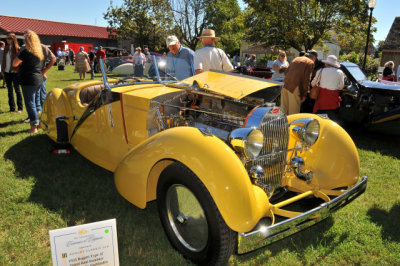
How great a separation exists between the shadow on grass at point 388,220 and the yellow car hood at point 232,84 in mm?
1795

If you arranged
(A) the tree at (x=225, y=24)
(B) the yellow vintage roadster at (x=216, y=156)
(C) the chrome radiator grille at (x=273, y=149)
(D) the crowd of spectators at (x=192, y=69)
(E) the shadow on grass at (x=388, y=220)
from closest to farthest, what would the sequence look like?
(B) the yellow vintage roadster at (x=216, y=156), (C) the chrome radiator grille at (x=273, y=149), (E) the shadow on grass at (x=388, y=220), (D) the crowd of spectators at (x=192, y=69), (A) the tree at (x=225, y=24)

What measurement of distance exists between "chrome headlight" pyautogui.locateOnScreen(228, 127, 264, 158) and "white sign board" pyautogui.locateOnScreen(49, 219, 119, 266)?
104cm

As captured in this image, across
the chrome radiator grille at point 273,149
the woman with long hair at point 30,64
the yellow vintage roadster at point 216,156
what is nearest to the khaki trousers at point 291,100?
the yellow vintage roadster at point 216,156

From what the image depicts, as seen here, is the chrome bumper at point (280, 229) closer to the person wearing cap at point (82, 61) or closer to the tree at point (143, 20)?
the person wearing cap at point (82, 61)

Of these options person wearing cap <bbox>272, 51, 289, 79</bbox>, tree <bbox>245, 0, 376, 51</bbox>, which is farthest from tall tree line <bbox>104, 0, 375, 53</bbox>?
person wearing cap <bbox>272, 51, 289, 79</bbox>

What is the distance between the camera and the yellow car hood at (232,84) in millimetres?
2756

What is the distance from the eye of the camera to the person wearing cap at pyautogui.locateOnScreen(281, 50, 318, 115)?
580 centimetres

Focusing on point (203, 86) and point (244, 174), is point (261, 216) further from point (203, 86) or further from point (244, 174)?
point (203, 86)

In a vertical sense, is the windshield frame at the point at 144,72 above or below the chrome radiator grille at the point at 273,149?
above

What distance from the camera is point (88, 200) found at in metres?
3.31

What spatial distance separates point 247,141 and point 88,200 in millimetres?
2053

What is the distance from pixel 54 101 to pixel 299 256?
404cm

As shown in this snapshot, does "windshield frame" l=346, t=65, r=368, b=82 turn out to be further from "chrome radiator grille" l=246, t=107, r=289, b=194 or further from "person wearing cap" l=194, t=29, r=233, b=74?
"chrome radiator grille" l=246, t=107, r=289, b=194

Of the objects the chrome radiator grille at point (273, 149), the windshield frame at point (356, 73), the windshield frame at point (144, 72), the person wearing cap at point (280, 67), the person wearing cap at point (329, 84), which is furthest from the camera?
the person wearing cap at point (280, 67)
